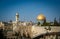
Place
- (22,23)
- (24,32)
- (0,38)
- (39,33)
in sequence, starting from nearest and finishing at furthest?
1. (0,38)
2. (39,33)
3. (24,32)
4. (22,23)

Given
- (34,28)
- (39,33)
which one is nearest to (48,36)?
(39,33)

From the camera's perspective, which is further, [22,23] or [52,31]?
[22,23]

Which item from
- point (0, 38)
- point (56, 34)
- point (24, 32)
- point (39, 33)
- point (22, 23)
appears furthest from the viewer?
point (22, 23)

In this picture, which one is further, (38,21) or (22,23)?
(22,23)

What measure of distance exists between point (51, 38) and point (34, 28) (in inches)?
56.3

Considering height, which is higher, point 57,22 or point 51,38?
point 57,22

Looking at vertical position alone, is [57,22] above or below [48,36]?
above

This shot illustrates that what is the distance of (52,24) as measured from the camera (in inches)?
356

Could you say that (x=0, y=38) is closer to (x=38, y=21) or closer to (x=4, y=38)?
(x=4, y=38)

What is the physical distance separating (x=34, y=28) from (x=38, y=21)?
4.38ft

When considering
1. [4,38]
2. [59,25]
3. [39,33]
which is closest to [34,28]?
[39,33]

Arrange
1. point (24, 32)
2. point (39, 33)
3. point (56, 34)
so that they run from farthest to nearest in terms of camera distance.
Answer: point (24, 32), point (39, 33), point (56, 34)

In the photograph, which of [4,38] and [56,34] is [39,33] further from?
[4,38]

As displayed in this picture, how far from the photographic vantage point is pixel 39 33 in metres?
8.83
